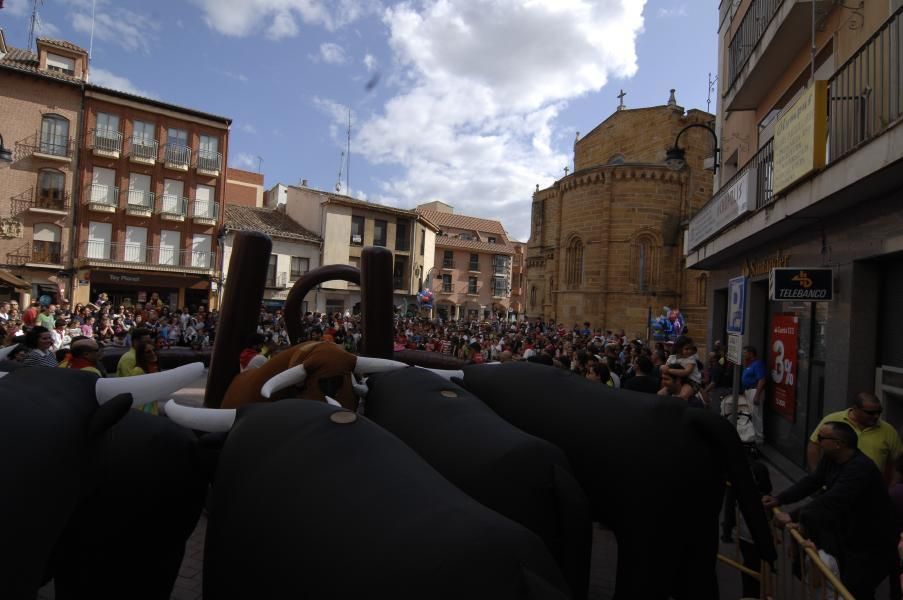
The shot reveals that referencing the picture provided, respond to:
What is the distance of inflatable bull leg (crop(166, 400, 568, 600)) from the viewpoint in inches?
64.8

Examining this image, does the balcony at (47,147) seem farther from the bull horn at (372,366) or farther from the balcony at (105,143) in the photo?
the bull horn at (372,366)

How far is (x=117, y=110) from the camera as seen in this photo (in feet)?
93.9

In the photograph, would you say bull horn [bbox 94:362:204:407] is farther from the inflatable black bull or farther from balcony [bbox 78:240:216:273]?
balcony [bbox 78:240:216:273]

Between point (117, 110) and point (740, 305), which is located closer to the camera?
point (740, 305)

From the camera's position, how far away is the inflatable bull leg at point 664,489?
312 cm

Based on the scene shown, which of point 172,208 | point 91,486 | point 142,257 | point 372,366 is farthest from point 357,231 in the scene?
point 91,486

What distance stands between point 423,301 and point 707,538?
30514 millimetres

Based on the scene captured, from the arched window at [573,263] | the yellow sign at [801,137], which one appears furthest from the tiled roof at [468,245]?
the yellow sign at [801,137]

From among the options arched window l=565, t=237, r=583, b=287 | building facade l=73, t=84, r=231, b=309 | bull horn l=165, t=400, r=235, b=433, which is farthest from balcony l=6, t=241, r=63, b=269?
bull horn l=165, t=400, r=235, b=433

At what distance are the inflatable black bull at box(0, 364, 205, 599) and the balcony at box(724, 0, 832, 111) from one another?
9.84m

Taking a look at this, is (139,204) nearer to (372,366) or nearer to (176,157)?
(176,157)

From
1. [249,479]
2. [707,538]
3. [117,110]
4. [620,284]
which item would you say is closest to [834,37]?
[707,538]

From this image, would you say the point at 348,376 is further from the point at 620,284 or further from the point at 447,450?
the point at 620,284

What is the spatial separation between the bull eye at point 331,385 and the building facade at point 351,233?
3245 centimetres
